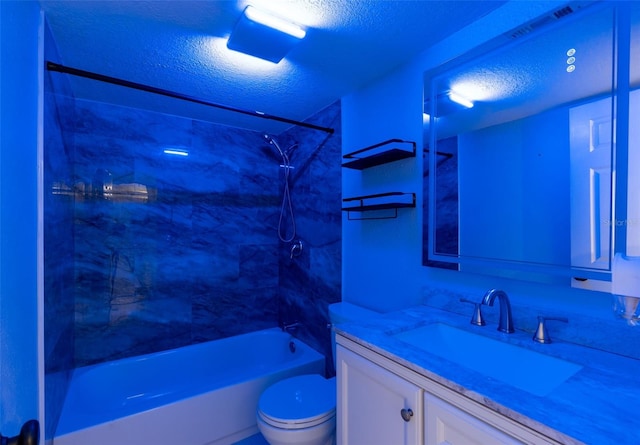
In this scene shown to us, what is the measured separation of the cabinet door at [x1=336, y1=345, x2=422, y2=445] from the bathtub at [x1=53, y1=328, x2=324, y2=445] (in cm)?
98

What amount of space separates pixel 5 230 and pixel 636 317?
5.52ft

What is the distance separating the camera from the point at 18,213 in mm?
963

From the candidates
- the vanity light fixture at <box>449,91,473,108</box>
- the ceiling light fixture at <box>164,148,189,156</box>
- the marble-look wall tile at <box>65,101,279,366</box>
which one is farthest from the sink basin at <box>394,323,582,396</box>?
the ceiling light fixture at <box>164,148,189,156</box>

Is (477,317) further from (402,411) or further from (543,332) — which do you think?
(402,411)

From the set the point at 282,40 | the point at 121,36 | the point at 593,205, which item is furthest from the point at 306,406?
the point at 121,36

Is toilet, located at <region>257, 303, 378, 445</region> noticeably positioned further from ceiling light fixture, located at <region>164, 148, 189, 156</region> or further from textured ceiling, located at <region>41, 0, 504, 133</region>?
ceiling light fixture, located at <region>164, 148, 189, 156</region>

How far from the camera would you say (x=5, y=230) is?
31.9 inches

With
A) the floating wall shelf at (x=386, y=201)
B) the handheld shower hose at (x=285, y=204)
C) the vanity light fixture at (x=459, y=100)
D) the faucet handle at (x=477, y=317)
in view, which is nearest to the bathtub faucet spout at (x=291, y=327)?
the handheld shower hose at (x=285, y=204)

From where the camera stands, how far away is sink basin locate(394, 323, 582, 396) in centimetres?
98

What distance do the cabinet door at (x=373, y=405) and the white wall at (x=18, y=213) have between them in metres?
0.98

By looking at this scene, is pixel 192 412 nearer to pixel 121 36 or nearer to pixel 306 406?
pixel 306 406

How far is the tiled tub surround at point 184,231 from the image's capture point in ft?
7.46

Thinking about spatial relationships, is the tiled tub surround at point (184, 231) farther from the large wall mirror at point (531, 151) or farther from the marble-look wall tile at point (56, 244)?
the large wall mirror at point (531, 151)

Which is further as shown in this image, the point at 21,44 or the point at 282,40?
the point at 282,40
